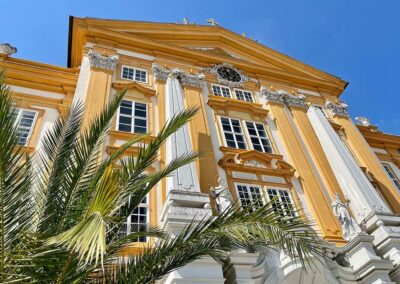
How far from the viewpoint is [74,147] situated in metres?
6.90

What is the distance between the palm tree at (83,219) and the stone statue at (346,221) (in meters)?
7.52

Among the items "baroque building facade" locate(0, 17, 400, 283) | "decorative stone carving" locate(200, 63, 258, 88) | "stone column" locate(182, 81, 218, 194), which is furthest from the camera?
"decorative stone carving" locate(200, 63, 258, 88)

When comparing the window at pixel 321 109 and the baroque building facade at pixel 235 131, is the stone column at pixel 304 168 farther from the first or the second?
the window at pixel 321 109

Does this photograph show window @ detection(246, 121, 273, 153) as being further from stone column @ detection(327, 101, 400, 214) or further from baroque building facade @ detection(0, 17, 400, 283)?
stone column @ detection(327, 101, 400, 214)

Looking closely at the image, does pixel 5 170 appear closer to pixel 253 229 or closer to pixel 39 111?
pixel 253 229

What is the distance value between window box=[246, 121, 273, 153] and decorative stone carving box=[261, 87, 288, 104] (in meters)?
2.27

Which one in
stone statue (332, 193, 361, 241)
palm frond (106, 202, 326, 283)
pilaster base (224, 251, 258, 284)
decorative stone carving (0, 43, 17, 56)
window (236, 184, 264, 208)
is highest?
decorative stone carving (0, 43, 17, 56)

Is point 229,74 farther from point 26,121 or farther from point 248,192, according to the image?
point 26,121

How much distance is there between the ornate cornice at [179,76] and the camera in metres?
17.7

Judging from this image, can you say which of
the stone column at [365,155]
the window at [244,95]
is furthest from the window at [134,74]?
the stone column at [365,155]

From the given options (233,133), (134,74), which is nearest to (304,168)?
(233,133)

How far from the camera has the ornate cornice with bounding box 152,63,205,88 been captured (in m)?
17.7

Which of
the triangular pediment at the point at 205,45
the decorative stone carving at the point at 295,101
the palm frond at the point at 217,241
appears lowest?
the palm frond at the point at 217,241

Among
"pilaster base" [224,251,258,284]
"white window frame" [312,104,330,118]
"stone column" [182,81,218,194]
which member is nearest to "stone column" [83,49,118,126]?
"stone column" [182,81,218,194]
